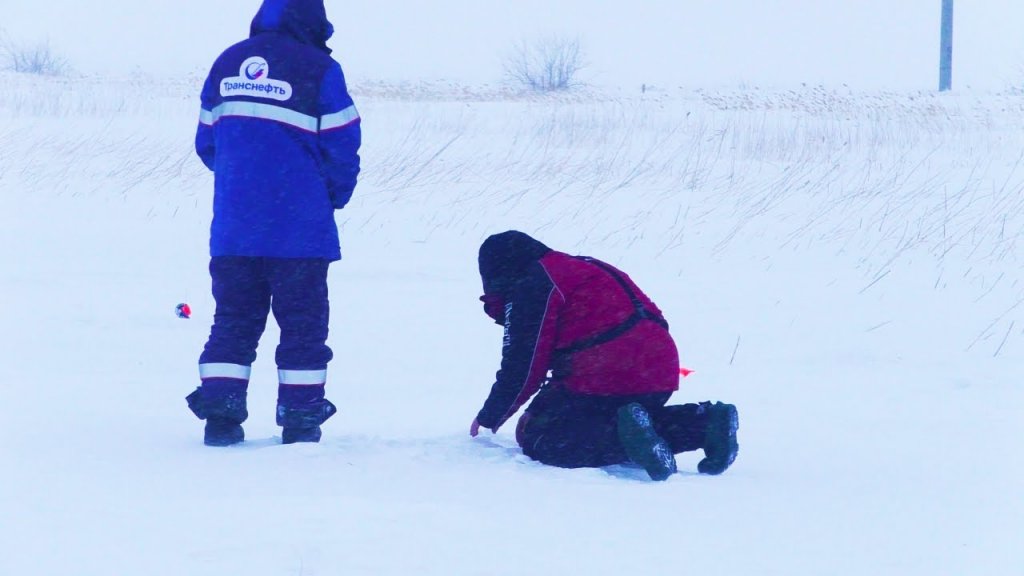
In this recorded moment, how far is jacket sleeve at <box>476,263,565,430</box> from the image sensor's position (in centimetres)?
349

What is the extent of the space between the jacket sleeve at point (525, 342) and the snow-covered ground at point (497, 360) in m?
0.21

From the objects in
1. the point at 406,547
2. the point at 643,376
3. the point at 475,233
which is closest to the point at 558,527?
the point at 406,547

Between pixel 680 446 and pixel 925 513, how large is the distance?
0.85 m

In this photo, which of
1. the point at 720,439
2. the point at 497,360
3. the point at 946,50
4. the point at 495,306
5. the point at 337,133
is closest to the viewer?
the point at 720,439

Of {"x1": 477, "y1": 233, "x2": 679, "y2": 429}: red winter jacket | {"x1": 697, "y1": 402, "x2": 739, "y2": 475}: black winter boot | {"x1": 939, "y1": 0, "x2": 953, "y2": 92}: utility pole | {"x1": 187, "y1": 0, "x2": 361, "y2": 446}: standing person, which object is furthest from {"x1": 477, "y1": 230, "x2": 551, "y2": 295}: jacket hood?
{"x1": 939, "y1": 0, "x2": 953, "y2": 92}: utility pole

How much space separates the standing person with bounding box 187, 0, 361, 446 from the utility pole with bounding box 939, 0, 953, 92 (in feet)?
81.9

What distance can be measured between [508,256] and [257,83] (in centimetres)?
106

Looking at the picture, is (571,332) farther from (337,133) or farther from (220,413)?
(220,413)

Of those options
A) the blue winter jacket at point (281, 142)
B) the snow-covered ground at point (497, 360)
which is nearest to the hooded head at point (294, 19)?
the blue winter jacket at point (281, 142)

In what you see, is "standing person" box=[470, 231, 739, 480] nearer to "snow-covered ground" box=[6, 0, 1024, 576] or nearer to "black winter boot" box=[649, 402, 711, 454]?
"black winter boot" box=[649, 402, 711, 454]

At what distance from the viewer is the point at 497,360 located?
551cm

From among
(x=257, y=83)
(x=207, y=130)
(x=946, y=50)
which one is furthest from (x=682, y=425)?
(x=946, y=50)

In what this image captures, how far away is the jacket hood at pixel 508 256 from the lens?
3590 mm

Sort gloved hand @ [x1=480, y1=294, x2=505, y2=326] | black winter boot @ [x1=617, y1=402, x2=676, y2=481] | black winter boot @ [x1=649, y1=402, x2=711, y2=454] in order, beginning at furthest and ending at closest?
gloved hand @ [x1=480, y1=294, x2=505, y2=326] < black winter boot @ [x1=649, y1=402, x2=711, y2=454] < black winter boot @ [x1=617, y1=402, x2=676, y2=481]
